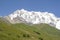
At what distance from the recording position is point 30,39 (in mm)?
147625

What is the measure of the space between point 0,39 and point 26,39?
20.8 metres

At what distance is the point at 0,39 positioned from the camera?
134 meters

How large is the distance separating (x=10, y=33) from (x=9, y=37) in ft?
41.5

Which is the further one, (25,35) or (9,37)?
(25,35)

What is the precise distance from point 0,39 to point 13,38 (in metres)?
13.2

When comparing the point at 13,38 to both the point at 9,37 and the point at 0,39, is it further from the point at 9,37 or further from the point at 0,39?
the point at 0,39

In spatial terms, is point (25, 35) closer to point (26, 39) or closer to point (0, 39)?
point (26, 39)

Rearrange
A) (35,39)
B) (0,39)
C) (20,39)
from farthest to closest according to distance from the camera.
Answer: (35,39), (20,39), (0,39)

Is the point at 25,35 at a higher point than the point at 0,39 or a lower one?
higher

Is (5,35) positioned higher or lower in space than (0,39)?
higher

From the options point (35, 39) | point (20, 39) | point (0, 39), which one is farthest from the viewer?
point (35, 39)

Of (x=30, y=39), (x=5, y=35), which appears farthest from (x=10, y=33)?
(x=30, y=39)

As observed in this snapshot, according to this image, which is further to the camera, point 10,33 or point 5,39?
point 10,33

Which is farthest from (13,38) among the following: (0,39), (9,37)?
(0,39)
